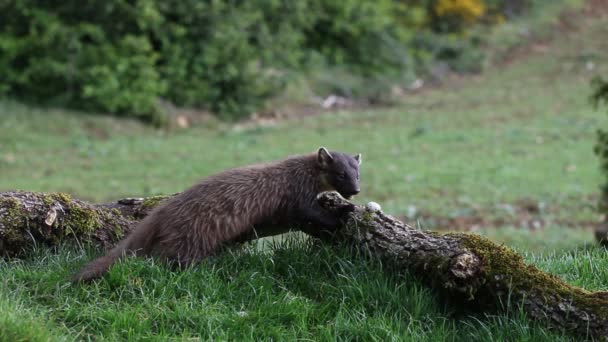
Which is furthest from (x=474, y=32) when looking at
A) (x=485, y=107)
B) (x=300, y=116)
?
(x=300, y=116)

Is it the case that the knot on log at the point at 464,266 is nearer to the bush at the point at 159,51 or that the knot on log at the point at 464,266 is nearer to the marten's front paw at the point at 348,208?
the marten's front paw at the point at 348,208

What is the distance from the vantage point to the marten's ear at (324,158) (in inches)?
276

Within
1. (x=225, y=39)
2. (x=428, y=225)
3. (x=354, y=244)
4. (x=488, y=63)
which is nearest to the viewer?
(x=354, y=244)

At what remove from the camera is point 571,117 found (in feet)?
86.7

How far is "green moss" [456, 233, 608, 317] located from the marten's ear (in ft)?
5.78

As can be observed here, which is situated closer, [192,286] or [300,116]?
[192,286]

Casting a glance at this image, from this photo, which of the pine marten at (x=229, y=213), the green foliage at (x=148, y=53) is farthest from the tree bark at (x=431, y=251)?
the green foliage at (x=148, y=53)

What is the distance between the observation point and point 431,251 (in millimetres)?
5504

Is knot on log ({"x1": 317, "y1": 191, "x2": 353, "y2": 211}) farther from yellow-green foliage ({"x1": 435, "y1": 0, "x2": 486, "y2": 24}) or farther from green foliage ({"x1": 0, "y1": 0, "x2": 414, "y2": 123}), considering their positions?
yellow-green foliage ({"x1": 435, "y1": 0, "x2": 486, "y2": 24})

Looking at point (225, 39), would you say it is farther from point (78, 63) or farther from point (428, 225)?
point (428, 225)

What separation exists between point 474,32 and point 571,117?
10900 mm

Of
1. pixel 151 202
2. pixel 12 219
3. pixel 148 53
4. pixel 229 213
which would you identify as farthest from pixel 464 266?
pixel 148 53

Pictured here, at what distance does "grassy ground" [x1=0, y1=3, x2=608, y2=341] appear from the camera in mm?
5066

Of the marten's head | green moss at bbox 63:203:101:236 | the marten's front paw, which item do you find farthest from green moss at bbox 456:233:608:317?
green moss at bbox 63:203:101:236
